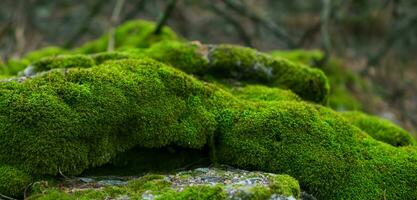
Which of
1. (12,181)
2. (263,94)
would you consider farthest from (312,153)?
(12,181)

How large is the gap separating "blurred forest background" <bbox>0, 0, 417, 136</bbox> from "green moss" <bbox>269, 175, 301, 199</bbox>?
8795mm

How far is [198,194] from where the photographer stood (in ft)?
11.5

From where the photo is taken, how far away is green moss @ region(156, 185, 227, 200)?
11.4 feet

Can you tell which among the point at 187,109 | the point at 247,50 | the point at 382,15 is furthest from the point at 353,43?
the point at 187,109

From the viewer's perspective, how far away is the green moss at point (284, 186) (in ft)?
11.7

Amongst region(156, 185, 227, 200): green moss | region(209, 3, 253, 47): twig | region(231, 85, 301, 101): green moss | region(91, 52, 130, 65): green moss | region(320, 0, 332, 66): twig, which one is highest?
region(209, 3, 253, 47): twig

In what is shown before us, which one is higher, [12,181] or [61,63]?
[61,63]

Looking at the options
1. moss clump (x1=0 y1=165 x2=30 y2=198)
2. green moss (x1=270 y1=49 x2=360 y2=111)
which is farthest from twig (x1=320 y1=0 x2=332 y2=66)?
moss clump (x1=0 y1=165 x2=30 y2=198)

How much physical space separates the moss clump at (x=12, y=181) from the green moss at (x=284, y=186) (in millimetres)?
1825

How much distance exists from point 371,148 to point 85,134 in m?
2.65

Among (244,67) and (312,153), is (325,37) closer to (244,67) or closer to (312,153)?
(244,67)

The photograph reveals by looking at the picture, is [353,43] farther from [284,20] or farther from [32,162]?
[32,162]

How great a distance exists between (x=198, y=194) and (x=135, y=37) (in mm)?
5261

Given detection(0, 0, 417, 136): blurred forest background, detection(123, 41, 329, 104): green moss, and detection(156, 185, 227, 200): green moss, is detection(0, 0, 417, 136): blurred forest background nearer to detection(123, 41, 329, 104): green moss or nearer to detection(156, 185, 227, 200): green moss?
detection(123, 41, 329, 104): green moss
